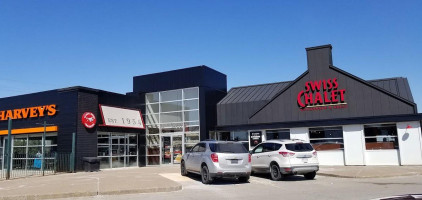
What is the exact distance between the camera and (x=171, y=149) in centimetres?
2805

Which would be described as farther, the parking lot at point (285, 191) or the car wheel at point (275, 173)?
the car wheel at point (275, 173)

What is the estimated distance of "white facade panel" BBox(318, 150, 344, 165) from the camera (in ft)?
76.7

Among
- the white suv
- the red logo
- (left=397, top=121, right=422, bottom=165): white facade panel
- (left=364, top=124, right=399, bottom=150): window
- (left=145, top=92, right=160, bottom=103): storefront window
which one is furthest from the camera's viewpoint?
(left=145, top=92, right=160, bottom=103): storefront window

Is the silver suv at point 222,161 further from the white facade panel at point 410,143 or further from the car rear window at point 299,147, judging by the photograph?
the white facade panel at point 410,143

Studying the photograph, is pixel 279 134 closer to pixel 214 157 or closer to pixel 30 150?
pixel 214 157

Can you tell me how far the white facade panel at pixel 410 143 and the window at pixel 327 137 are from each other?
3.44 m

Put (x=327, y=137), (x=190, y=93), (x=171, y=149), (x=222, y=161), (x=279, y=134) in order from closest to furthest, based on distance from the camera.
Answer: (x=222, y=161)
(x=327, y=137)
(x=279, y=134)
(x=171, y=149)
(x=190, y=93)

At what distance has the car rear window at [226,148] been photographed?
1480 cm

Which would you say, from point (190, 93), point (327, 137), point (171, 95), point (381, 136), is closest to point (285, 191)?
point (327, 137)

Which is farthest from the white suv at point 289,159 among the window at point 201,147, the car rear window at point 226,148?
the window at point 201,147

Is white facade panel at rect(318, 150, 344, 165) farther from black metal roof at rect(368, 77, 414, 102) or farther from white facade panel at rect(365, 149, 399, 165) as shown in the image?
black metal roof at rect(368, 77, 414, 102)

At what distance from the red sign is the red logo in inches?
538

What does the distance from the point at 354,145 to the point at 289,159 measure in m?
9.35

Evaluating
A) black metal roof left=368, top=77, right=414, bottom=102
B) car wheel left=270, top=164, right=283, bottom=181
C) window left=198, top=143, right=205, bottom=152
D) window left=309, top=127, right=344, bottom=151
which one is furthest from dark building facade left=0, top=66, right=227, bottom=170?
black metal roof left=368, top=77, right=414, bottom=102
